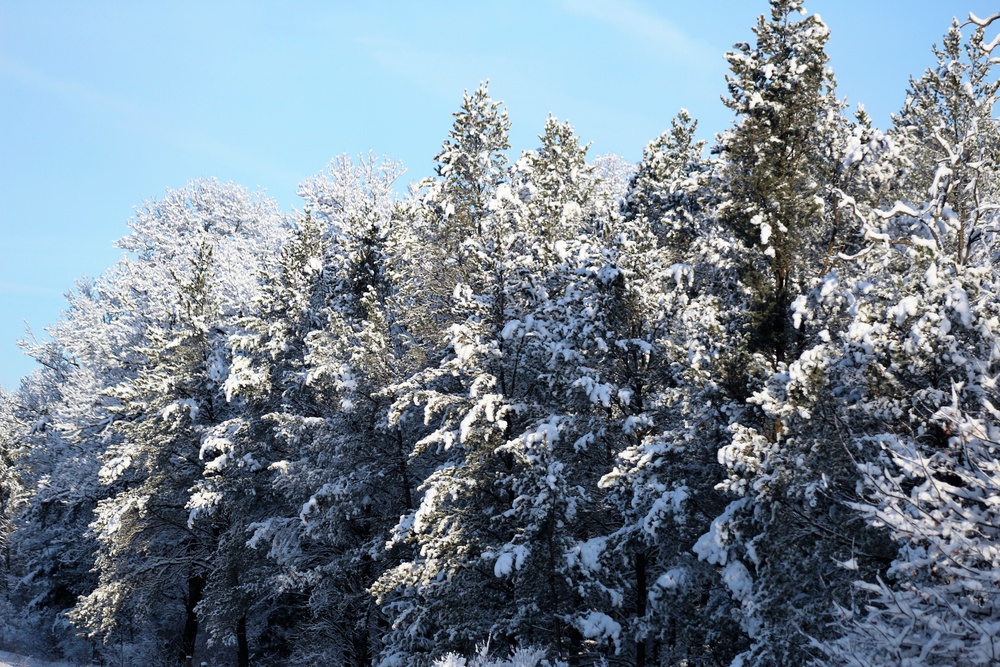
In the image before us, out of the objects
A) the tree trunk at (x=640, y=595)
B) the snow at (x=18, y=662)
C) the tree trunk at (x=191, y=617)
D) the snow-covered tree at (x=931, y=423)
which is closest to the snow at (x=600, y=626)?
the tree trunk at (x=640, y=595)

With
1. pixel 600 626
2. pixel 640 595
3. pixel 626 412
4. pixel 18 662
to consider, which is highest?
pixel 626 412

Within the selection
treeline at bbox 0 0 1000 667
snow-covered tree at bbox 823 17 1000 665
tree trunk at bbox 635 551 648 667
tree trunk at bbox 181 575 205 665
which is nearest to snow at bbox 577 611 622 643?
treeline at bbox 0 0 1000 667

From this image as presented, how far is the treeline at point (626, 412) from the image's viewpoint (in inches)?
376

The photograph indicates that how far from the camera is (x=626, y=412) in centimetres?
1420

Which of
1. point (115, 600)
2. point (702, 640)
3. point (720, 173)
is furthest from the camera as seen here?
point (115, 600)

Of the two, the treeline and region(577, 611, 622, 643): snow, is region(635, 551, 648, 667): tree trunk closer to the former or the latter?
the treeline

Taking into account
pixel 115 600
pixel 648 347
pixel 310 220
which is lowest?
pixel 115 600

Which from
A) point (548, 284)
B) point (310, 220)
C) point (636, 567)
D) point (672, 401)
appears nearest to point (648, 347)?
point (672, 401)

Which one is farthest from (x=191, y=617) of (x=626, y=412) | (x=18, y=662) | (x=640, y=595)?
(x=626, y=412)

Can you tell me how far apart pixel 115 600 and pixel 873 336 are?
62.7ft

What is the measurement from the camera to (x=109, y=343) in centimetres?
3134

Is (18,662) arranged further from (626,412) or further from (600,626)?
(626,412)

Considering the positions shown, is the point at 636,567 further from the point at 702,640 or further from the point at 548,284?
the point at 548,284

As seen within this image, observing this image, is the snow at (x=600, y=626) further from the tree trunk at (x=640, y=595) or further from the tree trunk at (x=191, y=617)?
the tree trunk at (x=191, y=617)
